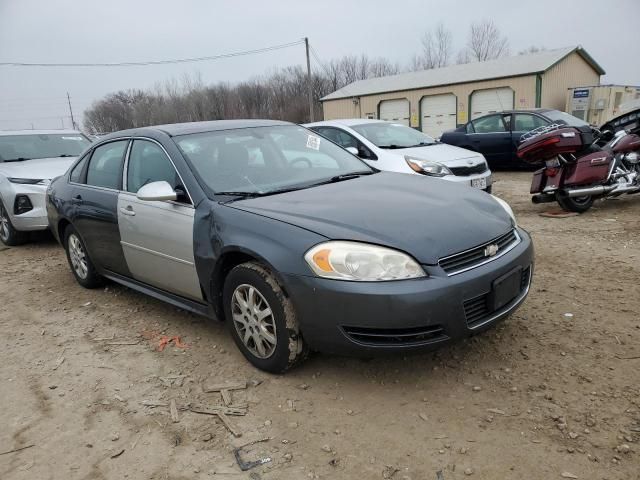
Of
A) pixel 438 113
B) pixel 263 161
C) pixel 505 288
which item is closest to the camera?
pixel 505 288

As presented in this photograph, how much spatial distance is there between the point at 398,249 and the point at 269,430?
116cm

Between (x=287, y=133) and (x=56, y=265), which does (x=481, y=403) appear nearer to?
(x=287, y=133)

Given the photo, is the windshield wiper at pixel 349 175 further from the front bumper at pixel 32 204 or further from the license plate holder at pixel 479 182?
the front bumper at pixel 32 204

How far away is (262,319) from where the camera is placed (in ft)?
9.99

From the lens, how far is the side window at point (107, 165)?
428 cm

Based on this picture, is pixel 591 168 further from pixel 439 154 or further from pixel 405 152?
pixel 405 152

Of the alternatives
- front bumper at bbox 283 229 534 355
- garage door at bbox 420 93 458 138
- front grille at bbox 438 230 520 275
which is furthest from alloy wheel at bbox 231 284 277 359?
garage door at bbox 420 93 458 138

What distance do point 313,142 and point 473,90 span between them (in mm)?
22624

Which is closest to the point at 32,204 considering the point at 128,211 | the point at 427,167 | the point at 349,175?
the point at 128,211

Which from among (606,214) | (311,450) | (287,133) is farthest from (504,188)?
(311,450)

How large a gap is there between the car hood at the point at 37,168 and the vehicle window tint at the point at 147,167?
3730 mm

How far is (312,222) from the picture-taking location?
286cm

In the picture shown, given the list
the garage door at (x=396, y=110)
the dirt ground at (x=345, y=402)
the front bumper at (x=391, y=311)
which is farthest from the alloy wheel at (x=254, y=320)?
the garage door at (x=396, y=110)

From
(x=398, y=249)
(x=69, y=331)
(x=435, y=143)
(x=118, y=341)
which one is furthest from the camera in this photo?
(x=435, y=143)
